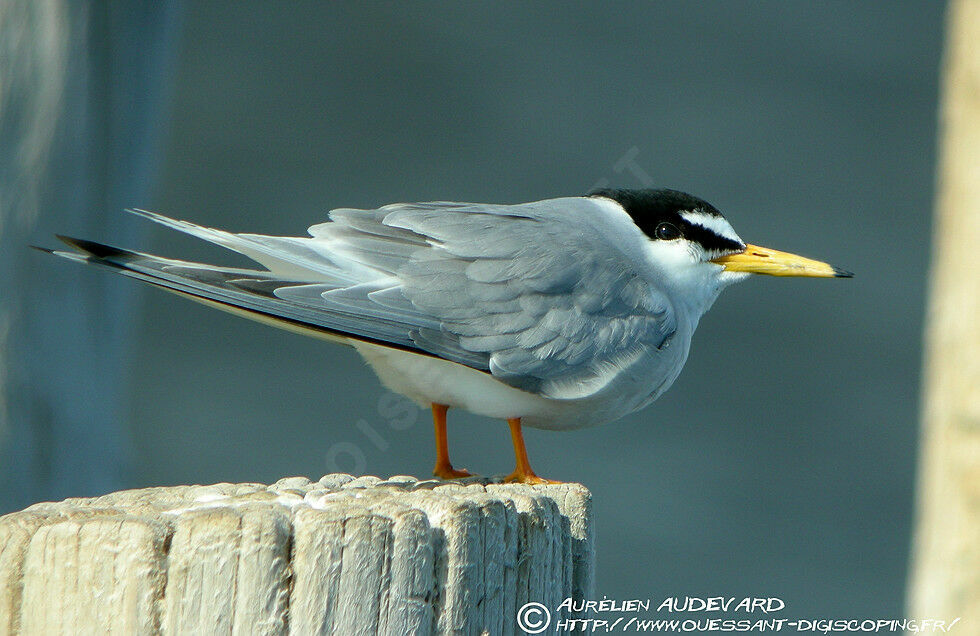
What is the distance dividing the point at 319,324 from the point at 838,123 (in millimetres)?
4606

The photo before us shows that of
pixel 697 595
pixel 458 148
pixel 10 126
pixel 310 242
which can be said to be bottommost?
pixel 697 595

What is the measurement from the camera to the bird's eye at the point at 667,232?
3410mm

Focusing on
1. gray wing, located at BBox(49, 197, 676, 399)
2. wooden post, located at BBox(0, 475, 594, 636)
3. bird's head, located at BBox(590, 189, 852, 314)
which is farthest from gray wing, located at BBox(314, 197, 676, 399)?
wooden post, located at BBox(0, 475, 594, 636)

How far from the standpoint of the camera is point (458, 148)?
6195 millimetres

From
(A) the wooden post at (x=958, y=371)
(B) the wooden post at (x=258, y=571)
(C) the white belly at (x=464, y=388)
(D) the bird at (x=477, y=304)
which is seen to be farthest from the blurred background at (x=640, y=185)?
(B) the wooden post at (x=258, y=571)

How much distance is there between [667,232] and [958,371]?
A: 1.14 metres

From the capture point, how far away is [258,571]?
173 centimetres

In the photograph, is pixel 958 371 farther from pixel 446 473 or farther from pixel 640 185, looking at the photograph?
pixel 640 185

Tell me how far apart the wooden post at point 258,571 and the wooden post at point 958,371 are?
239 centimetres

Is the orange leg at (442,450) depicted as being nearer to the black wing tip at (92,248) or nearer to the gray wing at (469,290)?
the gray wing at (469,290)

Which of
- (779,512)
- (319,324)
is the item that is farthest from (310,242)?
(779,512)

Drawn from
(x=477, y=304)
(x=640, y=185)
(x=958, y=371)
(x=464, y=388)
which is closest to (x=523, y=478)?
(x=464, y=388)

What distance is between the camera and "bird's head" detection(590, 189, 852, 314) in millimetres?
3379

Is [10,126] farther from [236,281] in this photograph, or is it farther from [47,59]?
[236,281]
